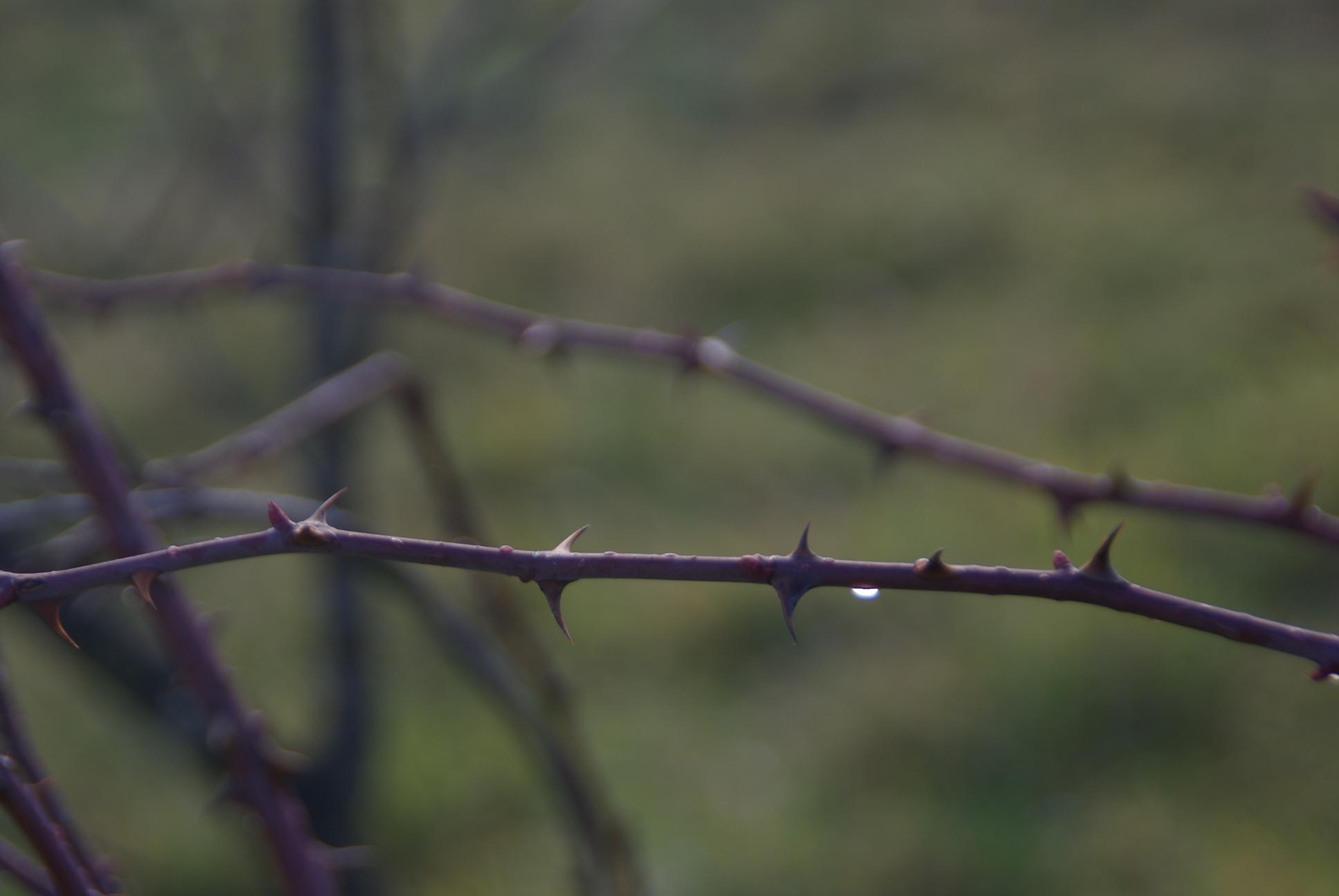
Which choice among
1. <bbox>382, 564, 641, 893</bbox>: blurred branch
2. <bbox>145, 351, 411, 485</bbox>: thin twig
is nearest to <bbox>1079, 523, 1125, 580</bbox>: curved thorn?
<bbox>382, 564, 641, 893</bbox>: blurred branch

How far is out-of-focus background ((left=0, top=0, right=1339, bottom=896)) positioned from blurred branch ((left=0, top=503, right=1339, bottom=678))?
0.56 meters

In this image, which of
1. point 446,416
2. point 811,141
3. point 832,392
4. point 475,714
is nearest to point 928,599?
point 832,392

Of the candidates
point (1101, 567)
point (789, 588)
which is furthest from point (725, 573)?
point (1101, 567)

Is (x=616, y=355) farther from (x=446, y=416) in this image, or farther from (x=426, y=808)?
(x=446, y=416)

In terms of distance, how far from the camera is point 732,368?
0.94m

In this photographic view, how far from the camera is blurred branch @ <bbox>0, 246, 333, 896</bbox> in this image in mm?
651

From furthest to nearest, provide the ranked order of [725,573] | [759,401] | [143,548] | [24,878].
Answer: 1. [759,401]
2. [143,548]
3. [24,878]
4. [725,573]

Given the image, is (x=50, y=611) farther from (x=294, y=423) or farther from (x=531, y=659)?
(x=531, y=659)

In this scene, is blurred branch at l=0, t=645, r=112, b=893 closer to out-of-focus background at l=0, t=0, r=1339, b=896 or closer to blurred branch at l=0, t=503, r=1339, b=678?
blurred branch at l=0, t=503, r=1339, b=678

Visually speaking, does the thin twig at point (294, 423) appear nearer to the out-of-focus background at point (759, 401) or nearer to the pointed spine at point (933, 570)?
the out-of-focus background at point (759, 401)

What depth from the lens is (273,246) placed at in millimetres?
3197

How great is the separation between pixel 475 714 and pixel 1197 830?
1.49m

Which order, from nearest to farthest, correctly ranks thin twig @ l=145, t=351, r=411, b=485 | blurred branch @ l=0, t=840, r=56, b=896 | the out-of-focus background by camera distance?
blurred branch @ l=0, t=840, r=56, b=896
thin twig @ l=145, t=351, r=411, b=485
the out-of-focus background

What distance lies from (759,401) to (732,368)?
98.1 inches
